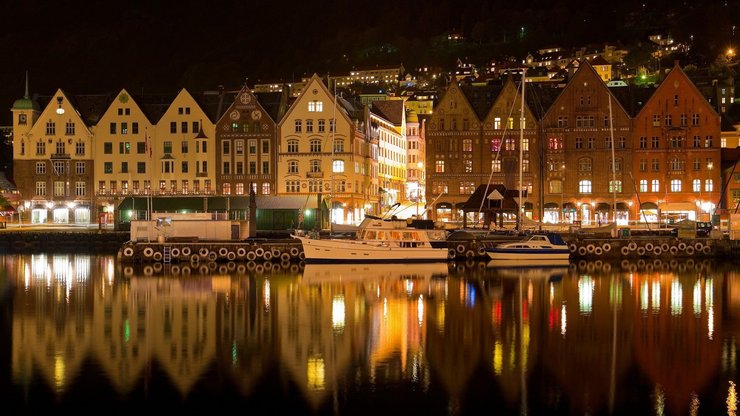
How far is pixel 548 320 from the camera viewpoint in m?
39.1

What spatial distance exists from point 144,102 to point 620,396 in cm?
8797

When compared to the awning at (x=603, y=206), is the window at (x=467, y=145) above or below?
above

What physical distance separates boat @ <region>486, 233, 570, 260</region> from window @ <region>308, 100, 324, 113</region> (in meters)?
37.3

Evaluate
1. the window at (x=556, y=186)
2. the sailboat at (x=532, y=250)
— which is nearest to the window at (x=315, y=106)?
the window at (x=556, y=186)

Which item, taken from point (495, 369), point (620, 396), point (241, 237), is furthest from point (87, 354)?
point (241, 237)

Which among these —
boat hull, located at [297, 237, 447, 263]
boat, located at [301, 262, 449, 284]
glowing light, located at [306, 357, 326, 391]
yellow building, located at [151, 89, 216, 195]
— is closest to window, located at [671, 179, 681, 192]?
boat, located at [301, 262, 449, 284]

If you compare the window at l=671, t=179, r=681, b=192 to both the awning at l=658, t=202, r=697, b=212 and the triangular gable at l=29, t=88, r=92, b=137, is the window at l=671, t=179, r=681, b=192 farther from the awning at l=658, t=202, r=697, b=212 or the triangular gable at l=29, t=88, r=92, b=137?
the triangular gable at l=29, t=88, r=92, b=137

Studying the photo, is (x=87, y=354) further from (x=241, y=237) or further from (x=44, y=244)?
(x=44, y=244)

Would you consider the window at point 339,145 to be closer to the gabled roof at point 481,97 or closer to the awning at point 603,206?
the gabled roof at point 481,97

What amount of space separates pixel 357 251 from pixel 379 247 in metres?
1.65

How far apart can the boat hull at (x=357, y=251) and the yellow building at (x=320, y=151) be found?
103 feet

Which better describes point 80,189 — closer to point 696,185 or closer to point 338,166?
point 338,166

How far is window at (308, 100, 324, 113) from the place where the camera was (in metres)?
97.4

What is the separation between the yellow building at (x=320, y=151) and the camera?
96.8m
